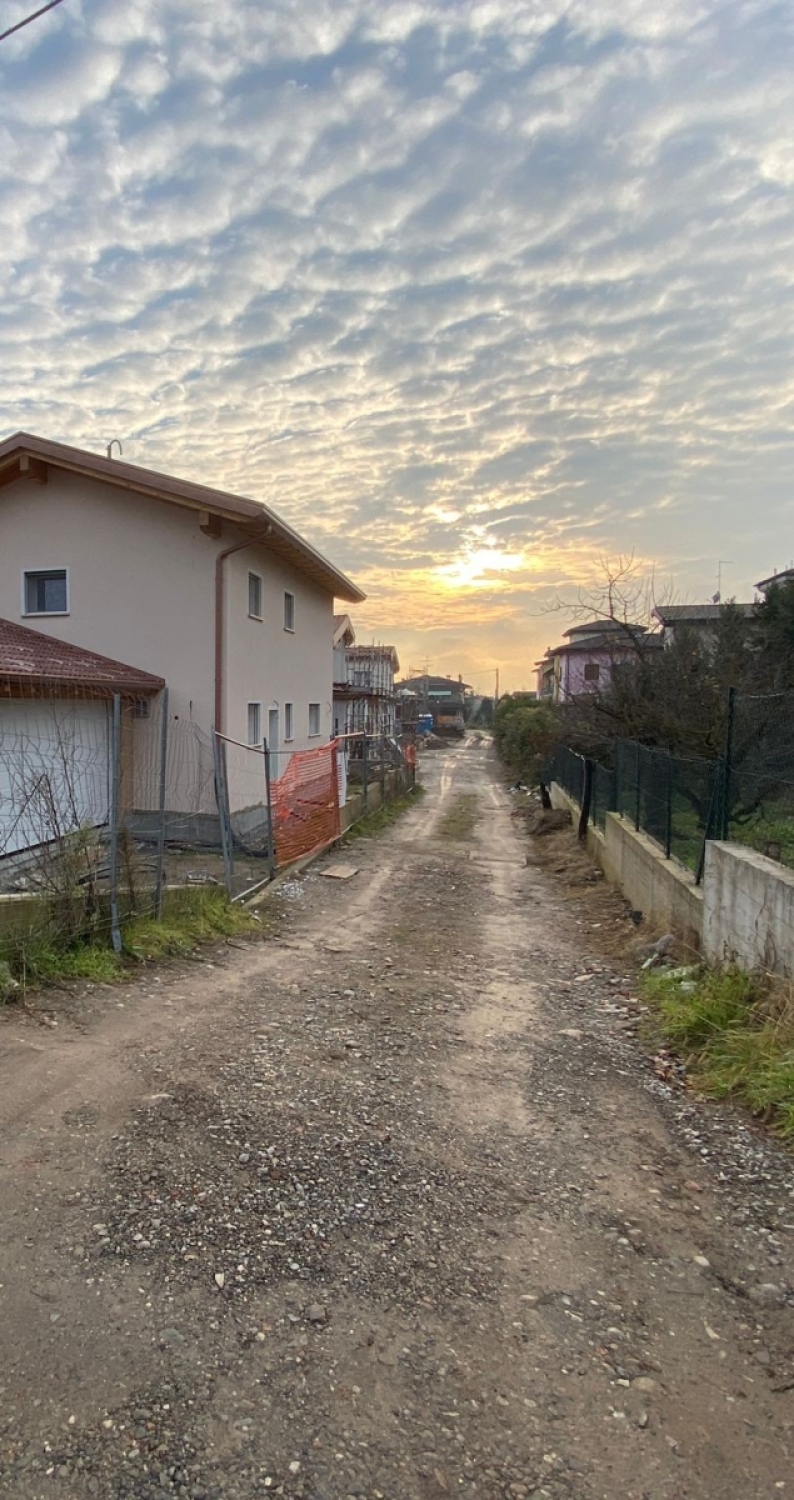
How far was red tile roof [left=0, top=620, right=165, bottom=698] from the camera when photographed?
935 cm

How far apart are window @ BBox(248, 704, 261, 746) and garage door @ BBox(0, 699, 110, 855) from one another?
2.64 metres

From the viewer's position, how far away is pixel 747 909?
5043 mm

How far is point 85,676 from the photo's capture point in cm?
1048

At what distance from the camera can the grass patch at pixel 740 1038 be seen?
384cm

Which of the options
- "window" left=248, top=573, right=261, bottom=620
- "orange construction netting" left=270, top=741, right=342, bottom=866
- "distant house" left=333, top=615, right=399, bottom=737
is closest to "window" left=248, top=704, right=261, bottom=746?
"orange construction netting" left=270, top=741, right=342, bottom=866

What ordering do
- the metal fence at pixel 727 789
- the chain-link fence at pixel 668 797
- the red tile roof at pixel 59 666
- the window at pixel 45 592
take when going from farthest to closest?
the window at pixel 45 592 → the red tile roof at pixel 59 666 → the chain-link fence at pixel 668 797 → the metal fence at pixel 727 789

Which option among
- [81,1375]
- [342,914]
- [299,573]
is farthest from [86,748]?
[81,1375]

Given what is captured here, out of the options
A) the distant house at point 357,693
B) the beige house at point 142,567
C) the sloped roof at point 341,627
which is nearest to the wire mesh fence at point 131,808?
the beige house at point 142,567

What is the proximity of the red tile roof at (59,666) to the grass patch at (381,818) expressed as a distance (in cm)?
A: 469

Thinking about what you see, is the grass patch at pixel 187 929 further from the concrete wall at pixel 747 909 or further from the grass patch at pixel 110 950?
the concrete wall at pixel 747 909

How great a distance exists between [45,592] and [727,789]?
11517mm

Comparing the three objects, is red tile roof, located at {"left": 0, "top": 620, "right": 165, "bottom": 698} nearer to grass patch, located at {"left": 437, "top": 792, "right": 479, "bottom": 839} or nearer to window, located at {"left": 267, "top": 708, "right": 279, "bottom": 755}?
window, located at {"left": 267, "top": 708, "right": 279, "bottom": 755}

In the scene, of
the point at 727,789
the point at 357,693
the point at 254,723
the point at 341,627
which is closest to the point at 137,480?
the point at 254,723

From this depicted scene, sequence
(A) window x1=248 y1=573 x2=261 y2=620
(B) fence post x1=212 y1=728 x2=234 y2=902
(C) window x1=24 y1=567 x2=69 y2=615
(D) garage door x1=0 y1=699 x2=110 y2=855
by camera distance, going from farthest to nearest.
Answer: (A) window x1=248 y1=573 x2=261 y2=620 → (C) window x1=24 y1=567 x2=69 y2=615 → (B) fence post x1=212 y1=728 x2=234 y2=902 → (D) garage door x1=0 y1=699 x2=110 y2=855
